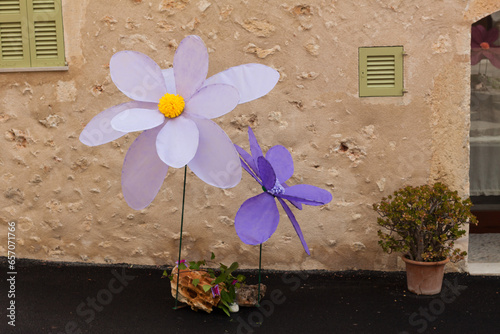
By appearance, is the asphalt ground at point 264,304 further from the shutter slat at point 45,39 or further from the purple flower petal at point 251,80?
the shutter slat at point 45,39

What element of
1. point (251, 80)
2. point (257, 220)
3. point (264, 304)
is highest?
point (251, 80)

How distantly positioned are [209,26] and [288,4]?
624 millimetres

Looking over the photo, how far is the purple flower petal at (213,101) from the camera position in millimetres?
2906

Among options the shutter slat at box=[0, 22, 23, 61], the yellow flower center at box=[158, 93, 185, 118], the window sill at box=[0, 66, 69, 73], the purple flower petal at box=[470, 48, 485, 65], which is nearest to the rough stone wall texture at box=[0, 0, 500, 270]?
the window sill at box=[0, 66, 69, 73]

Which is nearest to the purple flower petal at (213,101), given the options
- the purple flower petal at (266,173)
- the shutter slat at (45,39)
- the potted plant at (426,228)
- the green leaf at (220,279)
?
the purple flower petal at (266,173)

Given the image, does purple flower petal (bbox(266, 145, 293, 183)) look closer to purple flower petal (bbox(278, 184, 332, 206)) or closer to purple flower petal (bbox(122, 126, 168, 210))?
purple flower petal (bbox(278, 184, 332, 206))

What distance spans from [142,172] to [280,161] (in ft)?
2.83

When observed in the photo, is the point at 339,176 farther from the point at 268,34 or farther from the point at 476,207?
the point at 476,207

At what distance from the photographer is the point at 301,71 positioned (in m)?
4.33

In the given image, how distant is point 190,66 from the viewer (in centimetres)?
307

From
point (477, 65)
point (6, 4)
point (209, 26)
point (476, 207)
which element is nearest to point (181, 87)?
point (209, 26)

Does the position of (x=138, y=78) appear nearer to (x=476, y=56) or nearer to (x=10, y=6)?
(x=10, y=6)

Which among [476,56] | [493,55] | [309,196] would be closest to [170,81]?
[309,196]

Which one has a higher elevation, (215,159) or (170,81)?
(170,81)
